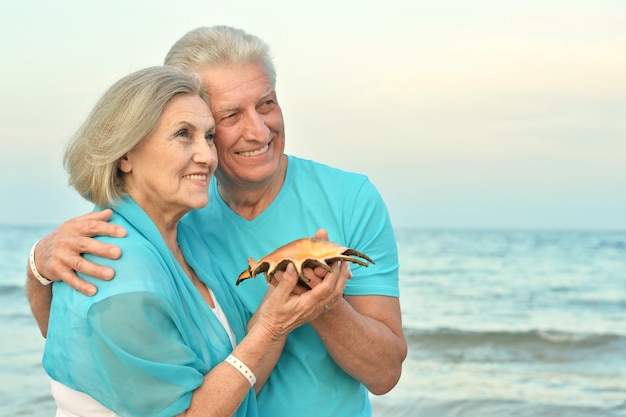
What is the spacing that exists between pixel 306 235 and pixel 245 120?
20.8 inches

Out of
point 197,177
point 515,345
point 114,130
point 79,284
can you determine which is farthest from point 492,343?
point 79,284

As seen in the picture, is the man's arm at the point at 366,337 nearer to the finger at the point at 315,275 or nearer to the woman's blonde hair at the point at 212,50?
the finger at the point at 315,275

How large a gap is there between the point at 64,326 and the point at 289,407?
1.06 meters

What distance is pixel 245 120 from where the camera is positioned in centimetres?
324

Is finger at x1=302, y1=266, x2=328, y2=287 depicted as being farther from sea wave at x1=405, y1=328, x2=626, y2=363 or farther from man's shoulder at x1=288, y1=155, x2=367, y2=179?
sea wave at x1=405, y1=328, x2=626, y2=363

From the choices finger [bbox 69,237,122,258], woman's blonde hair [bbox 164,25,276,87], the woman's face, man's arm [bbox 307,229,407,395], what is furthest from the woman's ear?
man's arm [bbox 307,229,407,395]

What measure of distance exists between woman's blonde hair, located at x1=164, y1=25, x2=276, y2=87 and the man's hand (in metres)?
0.78

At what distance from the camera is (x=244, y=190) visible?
3.41 metres

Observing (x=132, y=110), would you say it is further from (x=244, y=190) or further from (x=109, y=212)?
(x=244, y=190)

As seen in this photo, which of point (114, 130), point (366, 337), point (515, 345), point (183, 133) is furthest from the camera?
point (515, 345)

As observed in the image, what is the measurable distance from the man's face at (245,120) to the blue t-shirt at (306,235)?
0.20 m

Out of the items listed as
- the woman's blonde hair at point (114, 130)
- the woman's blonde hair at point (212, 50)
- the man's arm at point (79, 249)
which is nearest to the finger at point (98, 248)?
the man's arm at point (79, 249)

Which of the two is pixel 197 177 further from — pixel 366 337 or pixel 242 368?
pixel 366 337

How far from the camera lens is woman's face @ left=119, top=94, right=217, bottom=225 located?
2834 mm
